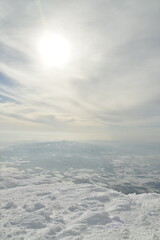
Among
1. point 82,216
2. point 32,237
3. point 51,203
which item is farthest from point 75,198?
point 32,237

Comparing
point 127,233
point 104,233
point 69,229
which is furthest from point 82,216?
point 127,233

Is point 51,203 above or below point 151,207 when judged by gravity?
below

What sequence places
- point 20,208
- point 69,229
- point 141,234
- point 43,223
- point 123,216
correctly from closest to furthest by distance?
point 141,234, point 69,229, point 43,223, point 123,216, point 20,208

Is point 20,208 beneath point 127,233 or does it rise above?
beneath

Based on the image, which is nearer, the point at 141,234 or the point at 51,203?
the point at 141,234

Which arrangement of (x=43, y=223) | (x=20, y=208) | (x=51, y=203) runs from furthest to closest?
(x=51, y=203) → (x=20, y=208) → (x=43, y=223)

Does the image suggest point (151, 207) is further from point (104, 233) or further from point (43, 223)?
point (43, 223)

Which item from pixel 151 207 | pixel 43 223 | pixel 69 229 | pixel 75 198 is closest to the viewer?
pixel 69 229

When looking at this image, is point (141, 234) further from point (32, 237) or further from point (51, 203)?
point (51, 203)

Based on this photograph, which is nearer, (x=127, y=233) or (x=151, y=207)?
(x=127, y=233)
